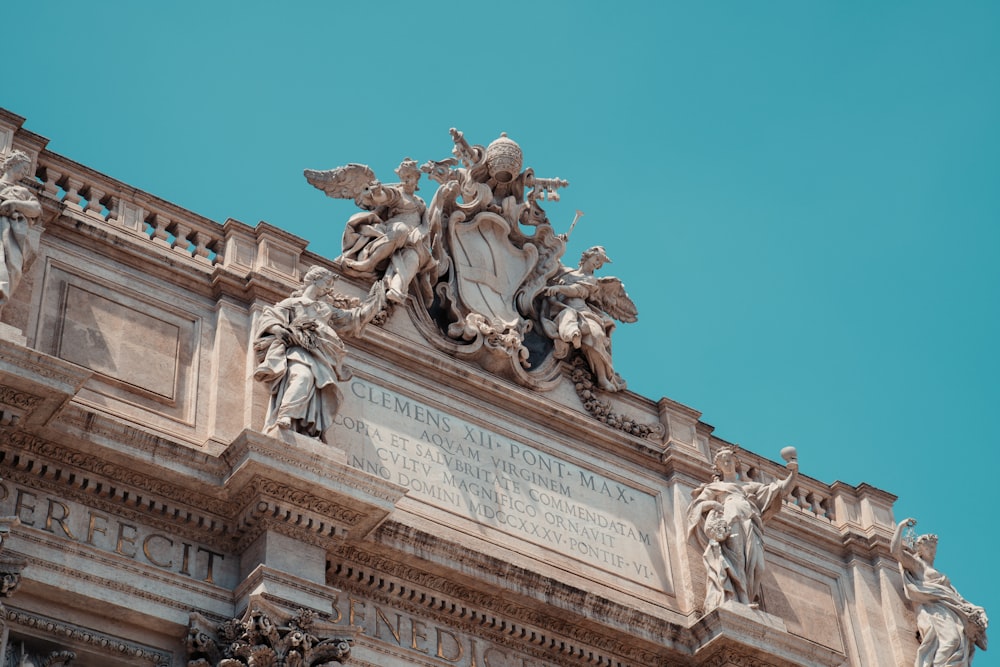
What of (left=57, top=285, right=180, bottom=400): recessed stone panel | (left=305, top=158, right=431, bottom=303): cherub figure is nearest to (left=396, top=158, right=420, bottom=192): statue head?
(left=305, top=158, right=431, bottom=303): cherub figure

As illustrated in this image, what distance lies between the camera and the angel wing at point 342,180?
68.5 feet

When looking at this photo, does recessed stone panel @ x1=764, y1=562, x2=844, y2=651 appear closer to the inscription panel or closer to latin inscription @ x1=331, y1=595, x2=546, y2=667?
the inscription panel

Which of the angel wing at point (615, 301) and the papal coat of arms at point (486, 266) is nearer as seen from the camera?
the papal coat of arms at point (486, 266)

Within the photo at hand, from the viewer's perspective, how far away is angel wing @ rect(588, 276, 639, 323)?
74.1 feet

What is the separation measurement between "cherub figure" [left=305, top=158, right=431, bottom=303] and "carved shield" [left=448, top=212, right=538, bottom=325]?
0.60m

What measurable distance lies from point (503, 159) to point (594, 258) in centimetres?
159

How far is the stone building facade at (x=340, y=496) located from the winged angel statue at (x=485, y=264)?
0.10 meters

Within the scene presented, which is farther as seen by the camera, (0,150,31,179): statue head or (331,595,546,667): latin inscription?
(331,595,546,667): latin inscription

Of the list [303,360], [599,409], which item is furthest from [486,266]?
[303,360]

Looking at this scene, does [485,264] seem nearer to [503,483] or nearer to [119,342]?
[503,483]

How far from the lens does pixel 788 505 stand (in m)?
22.5

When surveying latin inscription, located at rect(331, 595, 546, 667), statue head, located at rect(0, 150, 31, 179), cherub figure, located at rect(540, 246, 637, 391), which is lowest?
latin inscription, located at rect(331, 595, 546, 667)

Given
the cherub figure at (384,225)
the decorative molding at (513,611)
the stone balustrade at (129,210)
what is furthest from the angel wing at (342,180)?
the decorative molding at (513,611)

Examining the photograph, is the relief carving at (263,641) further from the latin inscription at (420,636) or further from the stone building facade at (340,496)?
the latin inscription at (420,636)
